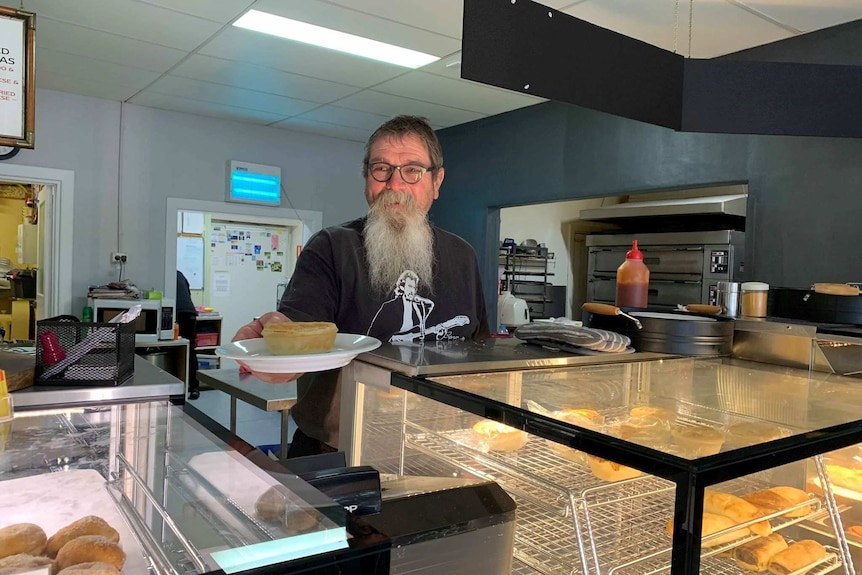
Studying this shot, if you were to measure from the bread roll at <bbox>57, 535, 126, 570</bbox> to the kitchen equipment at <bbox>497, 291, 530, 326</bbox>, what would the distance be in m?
4.87

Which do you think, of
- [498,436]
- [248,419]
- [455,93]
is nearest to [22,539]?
[498,436]

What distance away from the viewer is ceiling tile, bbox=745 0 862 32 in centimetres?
281

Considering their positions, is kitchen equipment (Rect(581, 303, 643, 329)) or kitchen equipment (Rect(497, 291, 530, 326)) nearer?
kitchen equipment (Rect(581, 303, 643, 329))

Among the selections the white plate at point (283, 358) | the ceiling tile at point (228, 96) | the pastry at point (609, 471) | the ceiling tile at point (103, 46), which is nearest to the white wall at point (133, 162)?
the ceiling tile at point (228, 96)

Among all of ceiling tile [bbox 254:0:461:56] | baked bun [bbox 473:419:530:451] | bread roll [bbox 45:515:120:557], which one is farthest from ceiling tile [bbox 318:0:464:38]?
bread roll [bbox 45:515:120:557]

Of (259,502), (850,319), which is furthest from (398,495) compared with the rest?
(850,319)

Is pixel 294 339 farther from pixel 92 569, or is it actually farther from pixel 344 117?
pixel 344 117

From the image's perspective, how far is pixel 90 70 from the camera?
13.8 feet

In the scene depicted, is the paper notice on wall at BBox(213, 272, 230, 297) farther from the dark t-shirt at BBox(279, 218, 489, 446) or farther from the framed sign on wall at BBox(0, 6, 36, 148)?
the dark t-shirt at BBox(279, 218, 489, 446)

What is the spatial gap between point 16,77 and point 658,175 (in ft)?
11.5

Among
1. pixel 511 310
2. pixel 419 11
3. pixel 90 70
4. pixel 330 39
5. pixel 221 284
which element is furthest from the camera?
pixel 221 284

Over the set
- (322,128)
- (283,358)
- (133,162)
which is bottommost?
(283,358)

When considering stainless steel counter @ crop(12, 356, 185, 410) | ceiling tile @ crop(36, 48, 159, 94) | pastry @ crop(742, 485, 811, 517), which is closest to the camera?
pastry @ crop(742, 485, 811, 517)

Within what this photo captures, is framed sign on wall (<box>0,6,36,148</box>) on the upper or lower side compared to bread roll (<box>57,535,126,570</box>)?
upper
